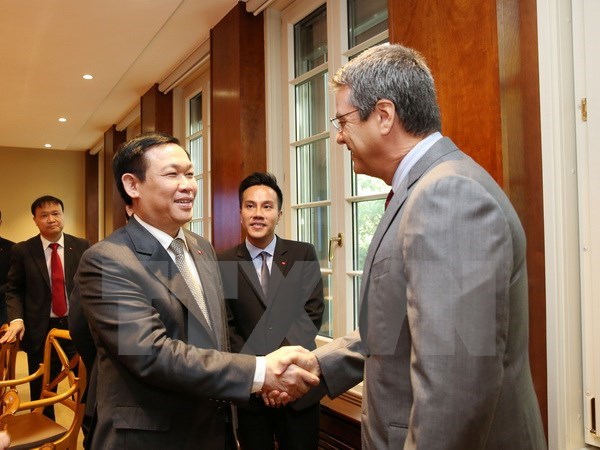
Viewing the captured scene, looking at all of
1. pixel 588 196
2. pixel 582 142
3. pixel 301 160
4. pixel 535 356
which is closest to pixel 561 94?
pixel 582 142

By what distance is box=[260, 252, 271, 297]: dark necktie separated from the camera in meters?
2.37

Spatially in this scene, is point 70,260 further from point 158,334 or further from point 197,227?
point 158,334

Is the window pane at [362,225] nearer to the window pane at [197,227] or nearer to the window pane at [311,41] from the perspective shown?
the window pane at [311,41]

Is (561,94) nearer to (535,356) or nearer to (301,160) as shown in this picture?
(535,356)

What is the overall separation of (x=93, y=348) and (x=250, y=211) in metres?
1.00

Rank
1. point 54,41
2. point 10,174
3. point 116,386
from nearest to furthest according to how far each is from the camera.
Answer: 1. point 116,386
2. point 54,41
3. point 10,174

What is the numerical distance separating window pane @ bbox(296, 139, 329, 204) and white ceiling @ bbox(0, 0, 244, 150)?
3.98 ft

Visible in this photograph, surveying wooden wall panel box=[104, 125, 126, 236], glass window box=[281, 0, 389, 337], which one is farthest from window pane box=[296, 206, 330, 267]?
wooden wall panel box=[104, 125, 126, 236]

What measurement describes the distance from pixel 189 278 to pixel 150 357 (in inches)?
11.8

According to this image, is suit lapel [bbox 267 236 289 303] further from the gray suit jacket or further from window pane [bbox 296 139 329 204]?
the gray suit jacket

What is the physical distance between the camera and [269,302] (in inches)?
90.2

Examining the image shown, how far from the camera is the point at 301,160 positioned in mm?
3502

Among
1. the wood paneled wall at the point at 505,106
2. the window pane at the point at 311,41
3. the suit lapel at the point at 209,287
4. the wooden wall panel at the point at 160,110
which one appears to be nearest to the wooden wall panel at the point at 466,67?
the wood paneled wall at the point at 505,106

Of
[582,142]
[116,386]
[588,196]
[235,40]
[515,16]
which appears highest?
[235,40]
